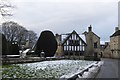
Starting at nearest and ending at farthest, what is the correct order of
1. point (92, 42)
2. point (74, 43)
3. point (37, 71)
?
1. point (37, 71)
2. point (74, 43)
3. point (92, 42)

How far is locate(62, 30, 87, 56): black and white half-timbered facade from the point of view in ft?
305

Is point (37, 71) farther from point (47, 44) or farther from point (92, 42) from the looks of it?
point (92, 42)

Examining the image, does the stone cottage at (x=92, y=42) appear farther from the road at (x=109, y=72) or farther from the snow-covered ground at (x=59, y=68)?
the snow-covered ground at (x=59, y=68)

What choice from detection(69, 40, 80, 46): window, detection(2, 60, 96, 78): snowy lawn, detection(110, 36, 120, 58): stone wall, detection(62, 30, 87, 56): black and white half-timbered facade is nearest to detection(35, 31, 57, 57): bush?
detection(69, 40, 80, 46): window

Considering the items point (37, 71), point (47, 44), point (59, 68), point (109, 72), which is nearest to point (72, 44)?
point (47, 44)

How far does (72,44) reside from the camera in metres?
92.6

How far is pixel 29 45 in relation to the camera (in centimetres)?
12119

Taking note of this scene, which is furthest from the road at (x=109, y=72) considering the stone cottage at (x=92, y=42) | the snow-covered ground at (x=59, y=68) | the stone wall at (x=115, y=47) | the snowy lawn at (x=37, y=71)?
the stone cottage at (x=92, y=42)

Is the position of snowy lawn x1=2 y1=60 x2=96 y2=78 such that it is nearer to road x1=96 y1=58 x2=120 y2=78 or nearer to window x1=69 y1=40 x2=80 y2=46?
road x1=96 y1=58 x2=120 y2=78

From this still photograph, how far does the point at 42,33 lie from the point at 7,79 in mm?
55361

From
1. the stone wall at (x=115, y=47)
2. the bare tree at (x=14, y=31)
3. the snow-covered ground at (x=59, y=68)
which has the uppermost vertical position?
the bare tree at (x=14, y=31)

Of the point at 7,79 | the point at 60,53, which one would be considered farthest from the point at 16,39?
the point at 7,79

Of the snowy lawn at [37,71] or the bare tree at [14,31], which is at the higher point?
the bare tree at [14,31]

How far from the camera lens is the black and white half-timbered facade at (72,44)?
9300cm
